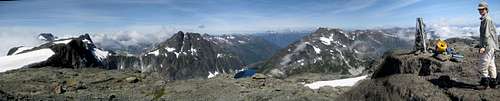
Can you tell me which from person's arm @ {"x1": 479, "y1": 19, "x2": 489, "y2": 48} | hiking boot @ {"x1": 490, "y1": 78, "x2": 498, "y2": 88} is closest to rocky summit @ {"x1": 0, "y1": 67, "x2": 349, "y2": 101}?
hiking boot @ {"x1": 490, "y1": 78, "x2": 498, "y2": 88}

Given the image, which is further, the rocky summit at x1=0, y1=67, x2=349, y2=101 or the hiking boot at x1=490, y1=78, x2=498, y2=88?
the rocky summit at x1=0, y1=67, x2=349, y2=101

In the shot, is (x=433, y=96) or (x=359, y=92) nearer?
(x=433, y=96)

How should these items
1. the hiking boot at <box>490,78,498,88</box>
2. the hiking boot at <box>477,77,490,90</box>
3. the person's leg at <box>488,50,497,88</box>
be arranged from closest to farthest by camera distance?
the person's leg at <box>488,50,497,88</box> → the hiking boot at <box>490,78,498,88</box> → the hiking boot at <box>477,77,490,90</box>

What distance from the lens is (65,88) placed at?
3089 cm

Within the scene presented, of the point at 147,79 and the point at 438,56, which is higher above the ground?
the point at 438,56

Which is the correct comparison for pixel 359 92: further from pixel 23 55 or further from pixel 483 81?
pixel 23 55

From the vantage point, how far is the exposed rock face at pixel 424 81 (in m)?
18.4

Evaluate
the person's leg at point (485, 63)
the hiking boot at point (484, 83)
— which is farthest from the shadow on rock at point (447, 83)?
the person's leg at point (485, 63)

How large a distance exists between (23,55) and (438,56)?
2457 inches

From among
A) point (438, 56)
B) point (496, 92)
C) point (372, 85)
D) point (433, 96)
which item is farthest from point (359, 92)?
point (496, 92)

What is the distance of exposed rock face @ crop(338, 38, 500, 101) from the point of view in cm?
1841

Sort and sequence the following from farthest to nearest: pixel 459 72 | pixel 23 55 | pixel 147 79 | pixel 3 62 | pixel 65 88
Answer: pixel 23 55 → pixel 3 62 → pixel 147 79 → pixel 65 88 → pixel 459 72

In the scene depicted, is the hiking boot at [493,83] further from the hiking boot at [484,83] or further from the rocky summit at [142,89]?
the rocky summit at [142,89]

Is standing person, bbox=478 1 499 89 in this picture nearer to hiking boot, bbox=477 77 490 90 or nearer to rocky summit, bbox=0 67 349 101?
hiking boot, bbox=477 77 490 90
